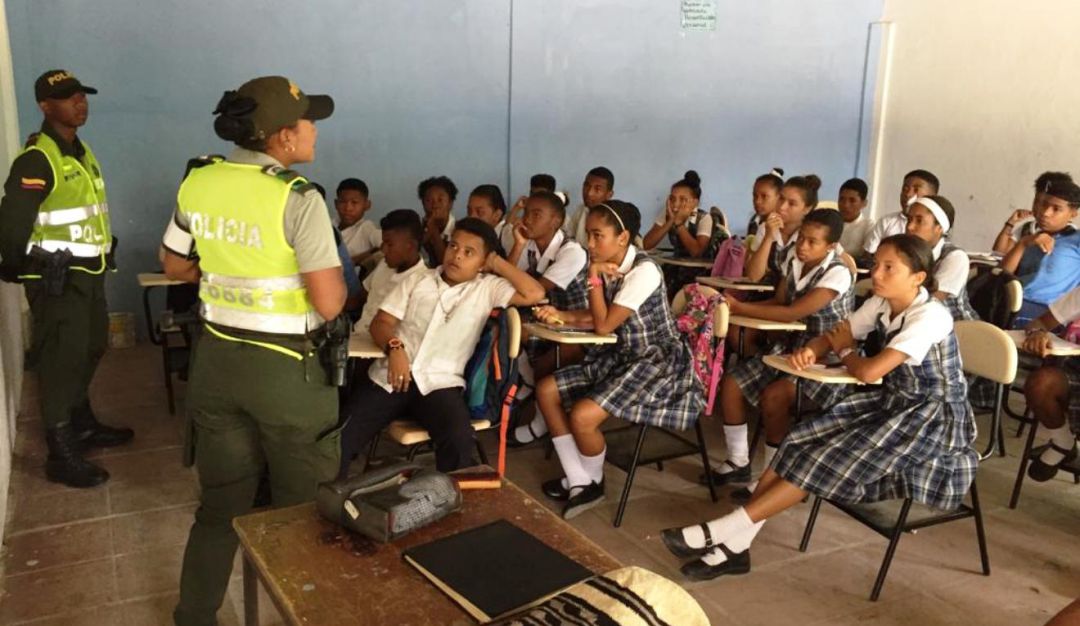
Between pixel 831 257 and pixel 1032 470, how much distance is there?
45.6 inches

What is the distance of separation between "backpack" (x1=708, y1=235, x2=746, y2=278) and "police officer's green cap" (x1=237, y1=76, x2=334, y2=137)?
3289mm

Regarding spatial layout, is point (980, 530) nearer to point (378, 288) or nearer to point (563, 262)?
point (563, 262)

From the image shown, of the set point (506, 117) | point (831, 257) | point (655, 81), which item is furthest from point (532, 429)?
point (655, 81)

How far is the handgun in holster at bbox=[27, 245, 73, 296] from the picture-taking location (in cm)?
319

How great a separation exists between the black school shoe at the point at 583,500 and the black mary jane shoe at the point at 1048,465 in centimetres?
174

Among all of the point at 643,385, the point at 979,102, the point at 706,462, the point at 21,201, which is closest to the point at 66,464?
the point at 21,201

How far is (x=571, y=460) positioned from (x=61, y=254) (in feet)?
Result: 6.76

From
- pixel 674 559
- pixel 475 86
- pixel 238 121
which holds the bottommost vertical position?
pixel 674 559

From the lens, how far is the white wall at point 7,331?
321cm

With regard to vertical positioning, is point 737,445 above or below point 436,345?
below

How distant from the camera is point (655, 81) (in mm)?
6949

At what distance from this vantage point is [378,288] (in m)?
3.67

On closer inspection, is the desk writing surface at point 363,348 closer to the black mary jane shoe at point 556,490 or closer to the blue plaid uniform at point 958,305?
the black mary jane shoe at point 556,490

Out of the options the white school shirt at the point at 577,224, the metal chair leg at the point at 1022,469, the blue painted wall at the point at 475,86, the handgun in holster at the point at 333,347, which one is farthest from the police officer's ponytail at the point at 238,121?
the blue painted wall at the point at 475,86
